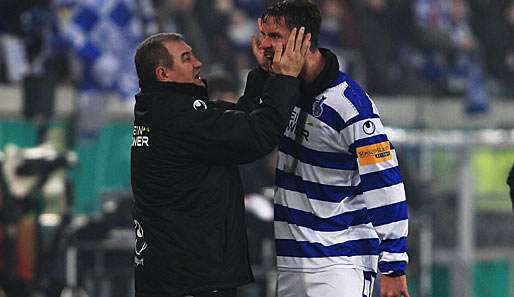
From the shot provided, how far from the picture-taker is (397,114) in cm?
924

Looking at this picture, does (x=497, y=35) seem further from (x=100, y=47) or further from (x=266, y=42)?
(x=266, y=42)

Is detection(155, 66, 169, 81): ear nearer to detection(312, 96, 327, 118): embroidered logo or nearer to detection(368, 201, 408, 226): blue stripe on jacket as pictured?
detection(312, 96, 327, 118): embroidered logo

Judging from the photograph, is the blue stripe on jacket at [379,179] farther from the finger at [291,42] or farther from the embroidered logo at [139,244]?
the embroidered logo at [139,244]

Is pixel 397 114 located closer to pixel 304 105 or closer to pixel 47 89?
pixel 47 89

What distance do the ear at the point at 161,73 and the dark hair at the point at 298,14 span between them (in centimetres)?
42

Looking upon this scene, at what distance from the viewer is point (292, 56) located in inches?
181

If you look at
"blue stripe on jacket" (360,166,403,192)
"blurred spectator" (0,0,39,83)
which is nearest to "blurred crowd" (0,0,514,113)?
"blurred spectator" (0,0,39,83)

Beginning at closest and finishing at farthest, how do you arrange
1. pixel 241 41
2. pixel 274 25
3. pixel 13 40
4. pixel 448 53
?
pixel 274 25, pixel 13 40, pixel 241 41, pixel 448 53

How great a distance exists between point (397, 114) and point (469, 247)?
3.86 ft

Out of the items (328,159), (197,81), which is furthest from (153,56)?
(328,159)

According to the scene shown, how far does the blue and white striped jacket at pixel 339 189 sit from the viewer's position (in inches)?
182

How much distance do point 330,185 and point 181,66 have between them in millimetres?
710

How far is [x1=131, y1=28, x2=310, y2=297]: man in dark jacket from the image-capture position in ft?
14.8

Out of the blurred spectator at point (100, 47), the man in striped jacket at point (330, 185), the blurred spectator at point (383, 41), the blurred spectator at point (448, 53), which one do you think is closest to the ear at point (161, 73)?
the man in striped jacket at point (330, 185)
